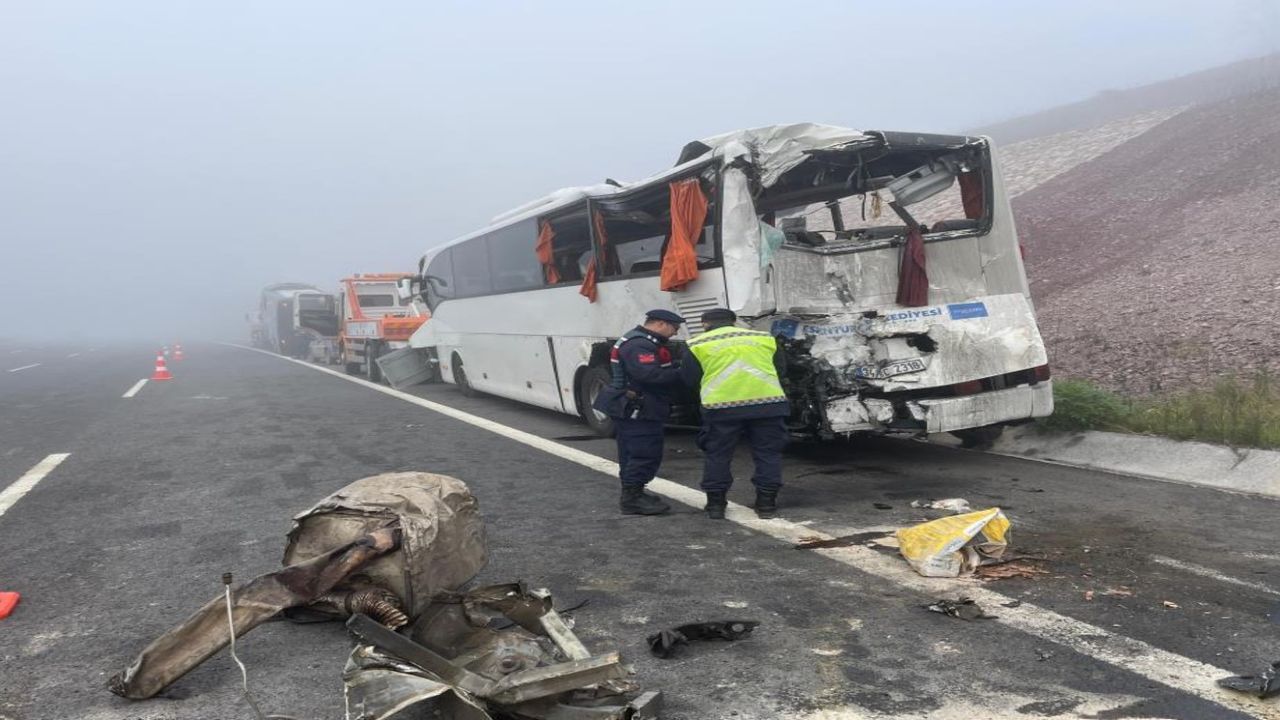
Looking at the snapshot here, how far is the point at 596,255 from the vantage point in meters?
8.83

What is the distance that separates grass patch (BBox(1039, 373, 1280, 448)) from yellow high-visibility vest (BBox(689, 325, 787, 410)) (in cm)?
357

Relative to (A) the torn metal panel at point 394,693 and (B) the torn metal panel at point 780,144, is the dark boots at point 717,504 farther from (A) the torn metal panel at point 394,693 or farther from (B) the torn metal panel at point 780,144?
(A) the torn metal panel at point 394,693

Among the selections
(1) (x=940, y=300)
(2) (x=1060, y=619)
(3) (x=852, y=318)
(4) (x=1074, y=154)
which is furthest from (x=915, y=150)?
(4) (x=1074, y=154)

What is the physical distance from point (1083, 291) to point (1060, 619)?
1167cm

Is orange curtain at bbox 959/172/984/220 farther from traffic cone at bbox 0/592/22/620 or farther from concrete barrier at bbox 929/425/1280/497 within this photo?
traffic cone at bbox 0/592/22/620

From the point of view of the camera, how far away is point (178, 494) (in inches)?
264

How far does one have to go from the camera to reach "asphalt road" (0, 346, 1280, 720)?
3.10 meters

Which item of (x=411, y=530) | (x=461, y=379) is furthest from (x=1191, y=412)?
(x=461, y=379)

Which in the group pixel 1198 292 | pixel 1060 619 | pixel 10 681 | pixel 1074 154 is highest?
pixel 1074 154

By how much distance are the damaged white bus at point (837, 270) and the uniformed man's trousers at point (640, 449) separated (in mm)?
1349

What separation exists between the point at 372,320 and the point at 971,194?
1406 centimetres

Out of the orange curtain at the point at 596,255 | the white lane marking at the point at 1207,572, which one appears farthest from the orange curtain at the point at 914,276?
the white lane marking at the point at 1207,572

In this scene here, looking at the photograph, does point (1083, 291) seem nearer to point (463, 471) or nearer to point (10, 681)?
point (463, 471)

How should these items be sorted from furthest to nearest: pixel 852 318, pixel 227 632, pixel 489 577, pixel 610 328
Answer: pixel 610 328 < pixel 852 318 < pixel 489 577 < pixel 227 632
